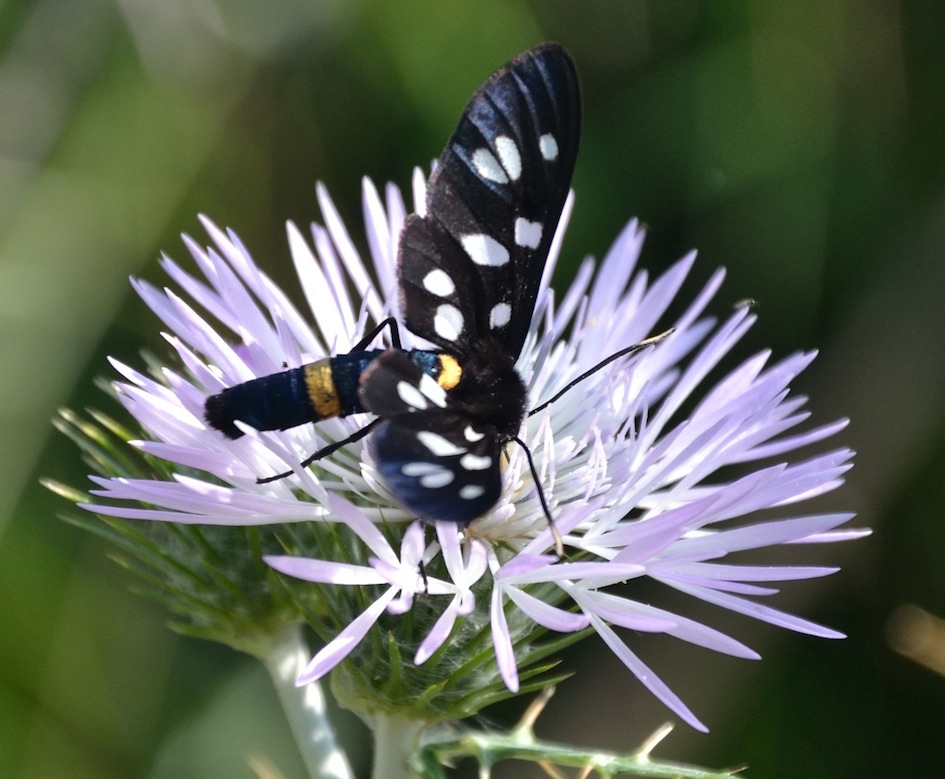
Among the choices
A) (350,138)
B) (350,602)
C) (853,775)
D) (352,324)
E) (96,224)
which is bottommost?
(853,775)

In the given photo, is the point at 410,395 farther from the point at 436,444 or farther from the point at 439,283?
the point at 439,283

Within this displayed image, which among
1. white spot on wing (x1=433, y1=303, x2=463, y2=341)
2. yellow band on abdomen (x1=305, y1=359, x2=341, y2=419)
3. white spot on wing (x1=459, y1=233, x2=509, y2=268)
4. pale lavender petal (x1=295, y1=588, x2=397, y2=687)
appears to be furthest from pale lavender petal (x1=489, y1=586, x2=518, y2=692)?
white spot on wing (x1=459, y1=233, x2=509, y2=268)

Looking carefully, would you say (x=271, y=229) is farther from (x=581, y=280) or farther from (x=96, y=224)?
(x=581, y=280)

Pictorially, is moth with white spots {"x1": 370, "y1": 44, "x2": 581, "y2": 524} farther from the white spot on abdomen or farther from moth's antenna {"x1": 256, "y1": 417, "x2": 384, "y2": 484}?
the white spot on abdomen

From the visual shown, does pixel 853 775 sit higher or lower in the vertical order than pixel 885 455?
lower

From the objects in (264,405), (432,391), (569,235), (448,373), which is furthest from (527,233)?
(569,235)

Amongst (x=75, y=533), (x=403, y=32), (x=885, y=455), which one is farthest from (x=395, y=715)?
(x=403, y=32)
